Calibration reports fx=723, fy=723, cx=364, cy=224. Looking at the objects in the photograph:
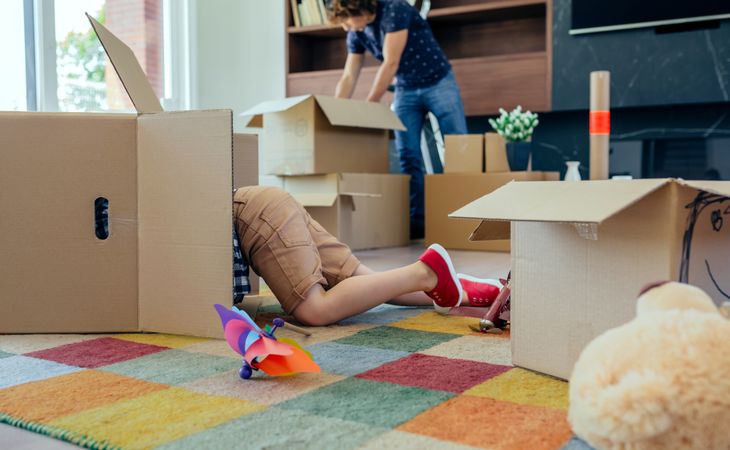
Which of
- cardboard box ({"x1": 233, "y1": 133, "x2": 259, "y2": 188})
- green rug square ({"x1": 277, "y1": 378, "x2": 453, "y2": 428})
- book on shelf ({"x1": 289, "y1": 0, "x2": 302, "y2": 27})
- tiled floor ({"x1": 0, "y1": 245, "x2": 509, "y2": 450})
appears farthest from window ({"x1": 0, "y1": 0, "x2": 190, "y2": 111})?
green rug square ({"x1": 277, "y1": 378, "x2": 453, "y2": 428})

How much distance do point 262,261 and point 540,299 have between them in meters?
0.60

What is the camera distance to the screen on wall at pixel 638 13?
309 centimetres

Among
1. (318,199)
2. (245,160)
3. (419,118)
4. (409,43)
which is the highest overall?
(409,43)

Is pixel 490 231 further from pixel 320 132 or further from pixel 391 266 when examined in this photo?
pixel 320 132

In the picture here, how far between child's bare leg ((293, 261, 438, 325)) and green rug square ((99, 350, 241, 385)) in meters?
0.28

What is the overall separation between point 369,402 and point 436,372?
18cm

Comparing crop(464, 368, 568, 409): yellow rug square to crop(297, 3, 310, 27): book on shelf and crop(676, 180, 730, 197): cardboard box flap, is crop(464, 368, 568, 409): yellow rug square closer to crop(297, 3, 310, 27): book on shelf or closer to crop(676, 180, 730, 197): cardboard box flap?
crop(676, 180, 730, 197): cardboard box flap

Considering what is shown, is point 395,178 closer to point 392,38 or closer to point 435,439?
point 392,38

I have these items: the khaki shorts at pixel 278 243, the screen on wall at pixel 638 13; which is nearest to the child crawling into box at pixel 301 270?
the khaki shorts at pixel 278 243

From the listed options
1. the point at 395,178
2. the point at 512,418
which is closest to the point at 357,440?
the point at 512,418

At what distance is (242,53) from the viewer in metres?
4.24

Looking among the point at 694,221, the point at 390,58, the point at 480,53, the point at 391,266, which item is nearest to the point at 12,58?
the point at 390,58

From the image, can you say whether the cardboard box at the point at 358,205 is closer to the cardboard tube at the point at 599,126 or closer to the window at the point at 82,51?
the window at the point at 82,51

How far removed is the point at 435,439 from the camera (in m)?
0.78
